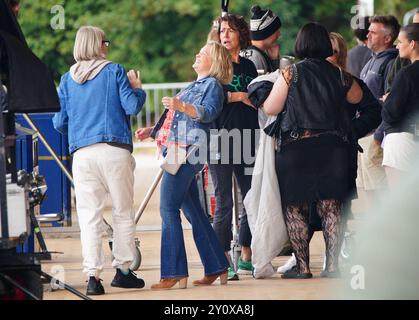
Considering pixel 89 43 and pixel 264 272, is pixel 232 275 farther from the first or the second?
pixel 89 43

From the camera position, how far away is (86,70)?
10.8 m

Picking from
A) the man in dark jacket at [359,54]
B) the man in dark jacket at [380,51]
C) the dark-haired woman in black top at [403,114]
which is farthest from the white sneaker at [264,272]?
the man in dark jacket at [359,54]

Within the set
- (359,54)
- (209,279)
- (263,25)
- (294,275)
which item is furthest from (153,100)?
(209,279)

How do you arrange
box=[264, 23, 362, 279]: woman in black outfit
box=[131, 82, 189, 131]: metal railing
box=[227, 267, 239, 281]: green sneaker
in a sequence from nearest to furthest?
box=[264, 23, 362, 279]: woman in black outfit, box=[227, 267, 239, 281]: green sneaker, box=[131, 82, 189, 131]: metal railing

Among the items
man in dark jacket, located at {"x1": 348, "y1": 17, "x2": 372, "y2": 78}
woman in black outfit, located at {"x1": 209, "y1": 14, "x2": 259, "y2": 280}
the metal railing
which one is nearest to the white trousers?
woman in black outfit, located at {"x1": 209, "y1": 14, "x2": 259, "y2": 280}

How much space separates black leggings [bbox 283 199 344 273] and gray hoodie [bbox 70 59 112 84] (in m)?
1.88

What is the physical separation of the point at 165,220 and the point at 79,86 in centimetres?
116

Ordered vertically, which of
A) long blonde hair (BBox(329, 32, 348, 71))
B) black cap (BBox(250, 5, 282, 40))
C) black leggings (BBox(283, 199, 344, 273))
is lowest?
black leggings (BBox(283, 199, 344, 273))

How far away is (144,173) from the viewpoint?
22062 mm

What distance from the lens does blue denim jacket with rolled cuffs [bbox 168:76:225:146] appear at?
1092 cm

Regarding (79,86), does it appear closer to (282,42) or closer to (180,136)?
(180,136)

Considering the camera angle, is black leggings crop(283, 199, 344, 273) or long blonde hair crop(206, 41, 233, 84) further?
black leggings crop(283, 199, 344, 273)

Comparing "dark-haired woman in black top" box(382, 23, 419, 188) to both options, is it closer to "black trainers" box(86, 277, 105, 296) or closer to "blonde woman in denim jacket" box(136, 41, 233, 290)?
"blonde woman in denim jacket" box(136, 41, 233, 290)
